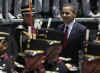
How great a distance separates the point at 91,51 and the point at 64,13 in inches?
25.8

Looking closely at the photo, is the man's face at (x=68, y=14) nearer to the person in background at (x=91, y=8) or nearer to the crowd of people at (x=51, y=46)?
the crowd of people at (x=51, y=46)

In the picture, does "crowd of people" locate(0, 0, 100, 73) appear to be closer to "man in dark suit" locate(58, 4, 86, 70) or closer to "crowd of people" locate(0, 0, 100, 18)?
"man in dark suit" locate(58, 4, 86, 70)

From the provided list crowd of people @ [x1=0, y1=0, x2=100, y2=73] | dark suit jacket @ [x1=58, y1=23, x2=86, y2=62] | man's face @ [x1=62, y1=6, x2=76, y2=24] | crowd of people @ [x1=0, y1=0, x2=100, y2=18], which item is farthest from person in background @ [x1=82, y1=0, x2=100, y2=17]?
dark suit jacket @ [x1=58, y1=23, x2=86, y2=62]

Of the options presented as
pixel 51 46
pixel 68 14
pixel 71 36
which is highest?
pixel 68 14

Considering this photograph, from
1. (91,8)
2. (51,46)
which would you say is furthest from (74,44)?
(91,8)

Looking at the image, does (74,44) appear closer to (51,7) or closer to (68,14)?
(68,14)

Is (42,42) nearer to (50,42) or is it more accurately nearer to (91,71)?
→ (50,42)

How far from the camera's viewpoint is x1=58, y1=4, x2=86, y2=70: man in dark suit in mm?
3787

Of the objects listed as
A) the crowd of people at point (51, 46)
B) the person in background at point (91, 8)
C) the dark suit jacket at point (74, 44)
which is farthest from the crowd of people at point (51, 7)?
the dark suit jacket at point (74, 44)

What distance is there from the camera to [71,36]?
12.7ft

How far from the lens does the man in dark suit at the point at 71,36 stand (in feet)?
12.4

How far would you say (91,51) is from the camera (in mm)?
3660

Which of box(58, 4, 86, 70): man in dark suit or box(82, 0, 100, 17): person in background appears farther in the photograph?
box(82, 0, 100, 17): person in background

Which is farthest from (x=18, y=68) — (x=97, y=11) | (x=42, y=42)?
(x=97, y=11)
